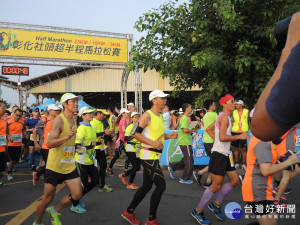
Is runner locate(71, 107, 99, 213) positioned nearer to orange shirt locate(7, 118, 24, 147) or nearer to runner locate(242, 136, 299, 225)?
runner locate(242, 136, 299, 225)

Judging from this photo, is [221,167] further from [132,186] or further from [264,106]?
[264,106]

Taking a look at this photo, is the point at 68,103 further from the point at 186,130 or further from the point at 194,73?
the point at 194,73

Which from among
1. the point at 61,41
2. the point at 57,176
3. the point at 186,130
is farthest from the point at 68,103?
the point at 61,41

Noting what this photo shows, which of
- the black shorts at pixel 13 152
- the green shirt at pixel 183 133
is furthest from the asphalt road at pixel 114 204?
the green shirt at pixel 183 133

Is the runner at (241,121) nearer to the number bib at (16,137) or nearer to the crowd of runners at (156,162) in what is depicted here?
the crowd of runners at (156,162)

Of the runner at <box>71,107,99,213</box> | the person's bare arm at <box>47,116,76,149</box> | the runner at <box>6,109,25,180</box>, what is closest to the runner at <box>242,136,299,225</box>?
the person's bare arm at <box>47,116,76,149</box>

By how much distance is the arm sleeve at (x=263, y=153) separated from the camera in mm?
2758

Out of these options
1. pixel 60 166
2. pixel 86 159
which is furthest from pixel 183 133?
pixel 60 166

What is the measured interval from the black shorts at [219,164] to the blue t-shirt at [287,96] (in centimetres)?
381

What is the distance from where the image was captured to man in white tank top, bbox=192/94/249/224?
4.34 m

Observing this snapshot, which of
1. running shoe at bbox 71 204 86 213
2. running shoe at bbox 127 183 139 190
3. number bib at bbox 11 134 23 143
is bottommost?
running shoe at bbox 127 183 139 190

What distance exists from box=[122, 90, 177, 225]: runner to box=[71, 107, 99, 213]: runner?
105cm

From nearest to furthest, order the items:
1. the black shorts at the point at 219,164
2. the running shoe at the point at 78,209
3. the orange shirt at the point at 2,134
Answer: the black shorts at the point at 219,164 < the running shoe at the point at 78,209 < the orange shirt at the point at 2,134

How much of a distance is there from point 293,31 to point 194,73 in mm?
9066
